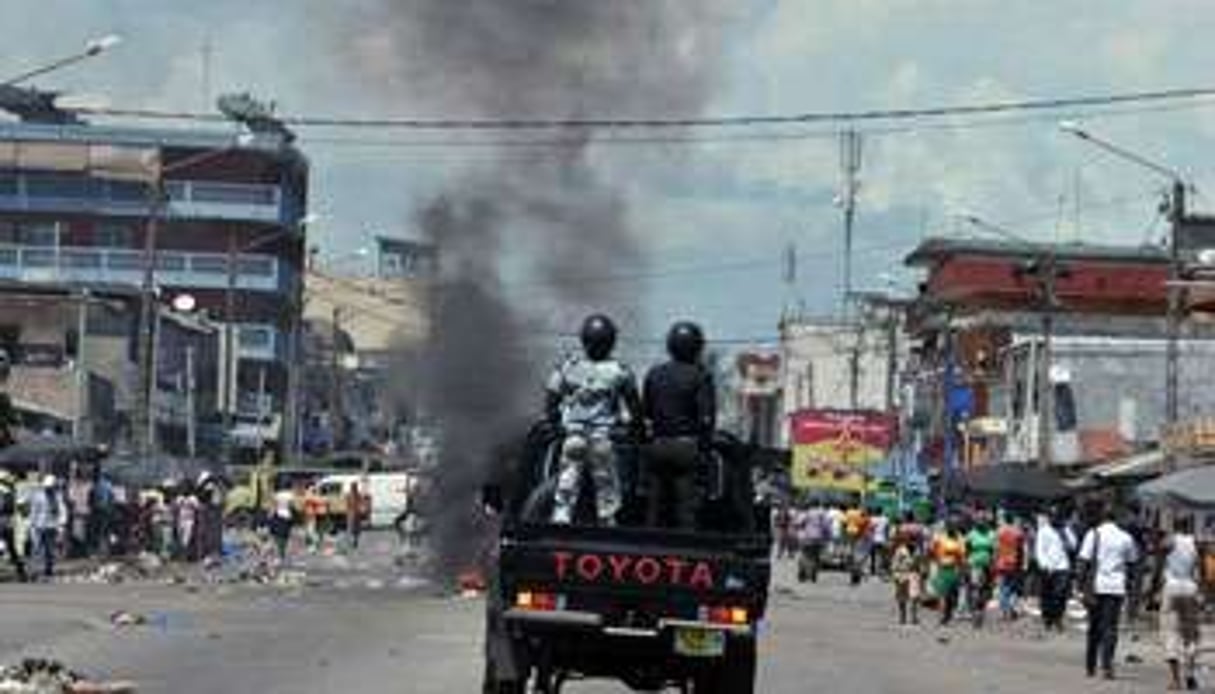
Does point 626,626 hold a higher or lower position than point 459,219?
lower

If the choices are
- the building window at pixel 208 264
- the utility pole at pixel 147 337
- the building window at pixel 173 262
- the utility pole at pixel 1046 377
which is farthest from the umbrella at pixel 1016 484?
the building window at pixel 173 262

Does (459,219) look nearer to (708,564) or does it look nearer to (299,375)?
(708,564)

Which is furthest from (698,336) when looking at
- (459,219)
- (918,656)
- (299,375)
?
(299,375)

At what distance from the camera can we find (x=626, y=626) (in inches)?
576

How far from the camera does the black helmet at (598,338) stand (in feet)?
50.6

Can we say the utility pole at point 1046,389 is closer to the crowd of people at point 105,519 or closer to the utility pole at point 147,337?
the utility pole at point 147,337

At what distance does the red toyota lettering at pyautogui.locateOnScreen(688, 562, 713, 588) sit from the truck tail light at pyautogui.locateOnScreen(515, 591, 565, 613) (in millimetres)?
753

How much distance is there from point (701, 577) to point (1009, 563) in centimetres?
2636

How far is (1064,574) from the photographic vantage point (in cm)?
3662

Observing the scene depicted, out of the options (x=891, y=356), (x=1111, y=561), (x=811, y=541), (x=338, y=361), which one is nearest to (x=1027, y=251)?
(x=891, y=356)

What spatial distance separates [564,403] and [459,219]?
66.6ft

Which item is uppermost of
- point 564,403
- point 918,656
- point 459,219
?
point 459,219

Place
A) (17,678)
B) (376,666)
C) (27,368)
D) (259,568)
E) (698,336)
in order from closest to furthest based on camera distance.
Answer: (698,336) < (17,678) < (376,666) < (259,568) < (27,368)

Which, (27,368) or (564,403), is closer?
(564,403)
